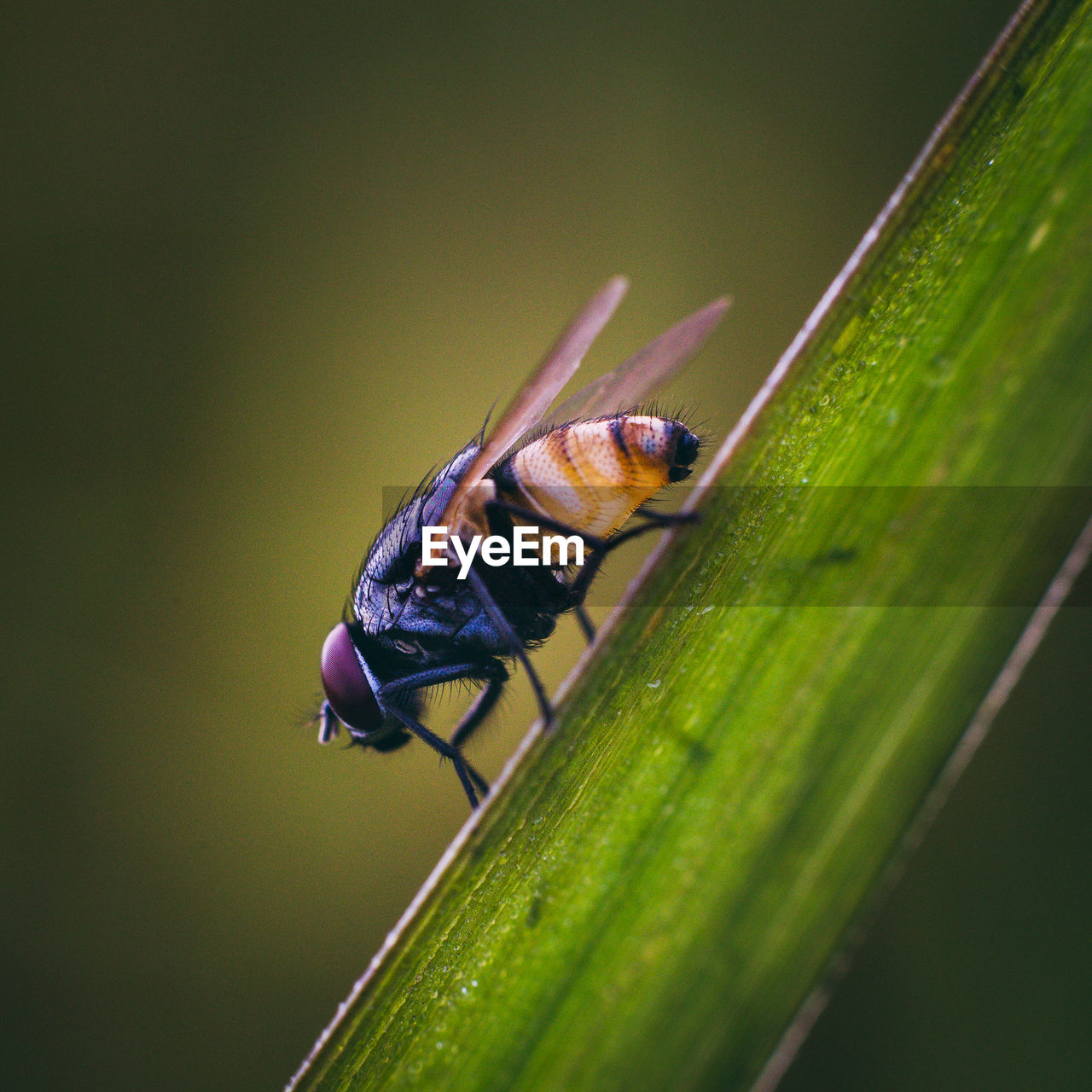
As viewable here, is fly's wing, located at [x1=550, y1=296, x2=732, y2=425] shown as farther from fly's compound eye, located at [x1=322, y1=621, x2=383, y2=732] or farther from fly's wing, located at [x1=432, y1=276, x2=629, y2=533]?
fly's compound eye, located at [x1=322, y1=621, x2=383, y2=732]

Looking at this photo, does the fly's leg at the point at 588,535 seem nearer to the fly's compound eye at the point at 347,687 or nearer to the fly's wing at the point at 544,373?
the fly's wing at the point at 544,373

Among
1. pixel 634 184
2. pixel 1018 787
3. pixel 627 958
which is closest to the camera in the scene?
pixel 627 958

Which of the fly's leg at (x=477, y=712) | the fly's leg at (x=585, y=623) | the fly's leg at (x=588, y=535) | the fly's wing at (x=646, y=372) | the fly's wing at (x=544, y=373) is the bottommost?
the fly's leg at (x=477, y=712)

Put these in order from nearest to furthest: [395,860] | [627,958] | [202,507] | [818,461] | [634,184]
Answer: [627,958]
[818,461]
[395,860]
[202,507]
[634,184]

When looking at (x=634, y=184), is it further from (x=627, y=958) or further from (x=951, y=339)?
(x=627, y=958)

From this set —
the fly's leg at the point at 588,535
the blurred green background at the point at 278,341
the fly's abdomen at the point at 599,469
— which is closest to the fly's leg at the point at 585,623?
the fly's leg at the point at 588,535

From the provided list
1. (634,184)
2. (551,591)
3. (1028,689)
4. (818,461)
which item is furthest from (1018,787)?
(634,184)

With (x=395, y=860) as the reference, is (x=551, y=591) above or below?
above

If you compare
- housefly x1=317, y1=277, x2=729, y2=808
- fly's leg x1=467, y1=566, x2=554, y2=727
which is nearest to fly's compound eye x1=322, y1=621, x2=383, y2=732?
housefly x1=317, y1=277, x2=729, y2=808
